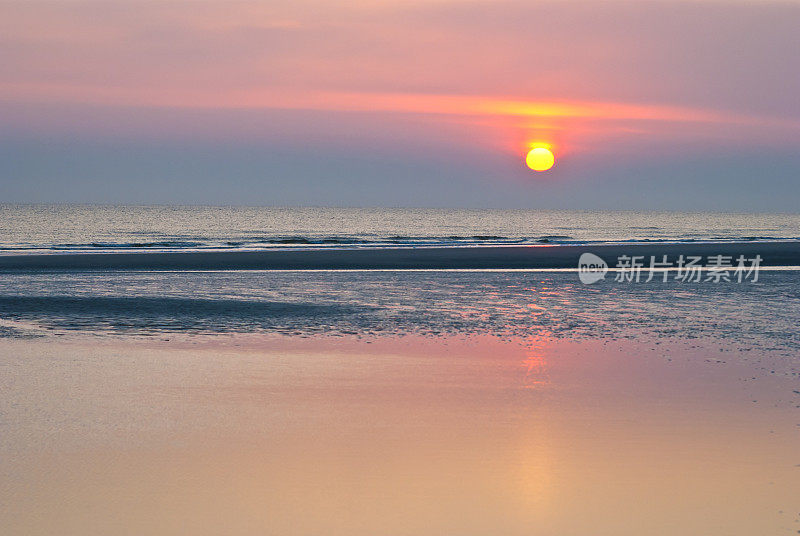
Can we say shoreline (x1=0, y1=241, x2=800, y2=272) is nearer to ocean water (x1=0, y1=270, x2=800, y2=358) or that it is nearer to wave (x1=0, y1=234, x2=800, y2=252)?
ocean water (x1=0, y1=270, x2=800, y2=358)

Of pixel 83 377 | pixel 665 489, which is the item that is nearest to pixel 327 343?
pixel 83 377

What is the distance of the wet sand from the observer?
572 cm

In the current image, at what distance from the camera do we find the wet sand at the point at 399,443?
572 cm

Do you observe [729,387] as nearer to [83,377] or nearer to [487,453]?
[487,453]

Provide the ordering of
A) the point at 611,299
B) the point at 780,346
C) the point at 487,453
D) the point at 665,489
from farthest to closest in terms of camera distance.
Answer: the point at 611,299 → the point at 780,346 → the point at 487,453 → the point at 665,489

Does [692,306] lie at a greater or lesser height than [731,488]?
greater

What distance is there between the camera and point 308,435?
7758 millimetres

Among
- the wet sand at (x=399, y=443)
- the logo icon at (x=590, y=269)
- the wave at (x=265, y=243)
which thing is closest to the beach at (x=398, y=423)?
the wet sand at (x=399, y=443)

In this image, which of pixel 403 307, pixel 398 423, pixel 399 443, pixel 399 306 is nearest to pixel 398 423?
pixel 398 423

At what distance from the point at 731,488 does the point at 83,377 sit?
7478 millimetres

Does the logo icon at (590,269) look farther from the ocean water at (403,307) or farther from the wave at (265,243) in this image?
the wave at (265,243)

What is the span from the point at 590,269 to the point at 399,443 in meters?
26.3

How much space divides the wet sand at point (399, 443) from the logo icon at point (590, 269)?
15.2 metres

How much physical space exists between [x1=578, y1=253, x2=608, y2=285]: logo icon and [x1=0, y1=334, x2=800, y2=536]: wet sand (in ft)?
49.7
